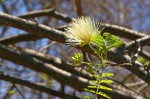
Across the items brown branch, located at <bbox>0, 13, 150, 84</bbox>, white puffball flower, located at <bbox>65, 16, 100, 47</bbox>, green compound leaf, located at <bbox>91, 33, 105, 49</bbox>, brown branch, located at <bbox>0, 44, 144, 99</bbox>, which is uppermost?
brown branch, located at <bbox>0, 44, 144, 99</bbox>

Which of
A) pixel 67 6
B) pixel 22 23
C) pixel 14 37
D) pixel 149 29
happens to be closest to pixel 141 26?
pixel 149 29

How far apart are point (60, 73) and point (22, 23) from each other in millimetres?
721

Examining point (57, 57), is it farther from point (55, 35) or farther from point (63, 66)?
point (55, 35)

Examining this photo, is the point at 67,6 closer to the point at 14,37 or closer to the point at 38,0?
the point at 38,0

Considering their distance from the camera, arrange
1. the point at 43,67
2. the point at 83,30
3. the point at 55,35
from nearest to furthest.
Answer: the point at 83,30 → the point at 55,35 → the point at 43,67

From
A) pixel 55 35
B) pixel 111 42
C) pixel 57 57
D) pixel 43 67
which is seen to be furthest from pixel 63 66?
pixel 111 42

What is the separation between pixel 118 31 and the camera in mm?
2375

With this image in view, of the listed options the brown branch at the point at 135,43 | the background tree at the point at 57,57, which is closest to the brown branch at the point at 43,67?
the background tree at the point at 57,57

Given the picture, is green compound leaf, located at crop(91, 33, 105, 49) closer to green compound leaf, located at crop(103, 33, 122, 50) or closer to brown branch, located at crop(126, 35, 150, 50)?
green compound leaf, located at crop(103, 33, 122, 50)

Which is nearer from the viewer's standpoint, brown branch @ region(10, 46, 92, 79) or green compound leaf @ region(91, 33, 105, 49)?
green compound leaf @ region(91, 33, 105, 49)

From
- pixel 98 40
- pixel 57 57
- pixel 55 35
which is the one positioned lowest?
pixel 98 40

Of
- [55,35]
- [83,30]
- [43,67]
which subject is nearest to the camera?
[83,30]

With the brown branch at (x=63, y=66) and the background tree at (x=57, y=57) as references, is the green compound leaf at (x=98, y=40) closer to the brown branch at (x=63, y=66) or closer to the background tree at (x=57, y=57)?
the background tree at (x=57, y=57)

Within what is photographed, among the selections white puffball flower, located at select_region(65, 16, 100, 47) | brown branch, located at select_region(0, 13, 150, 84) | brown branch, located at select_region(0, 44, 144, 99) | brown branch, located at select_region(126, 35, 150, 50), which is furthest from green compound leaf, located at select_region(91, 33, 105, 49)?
brown branch, located at select_region(0, 44, 144, 99)
